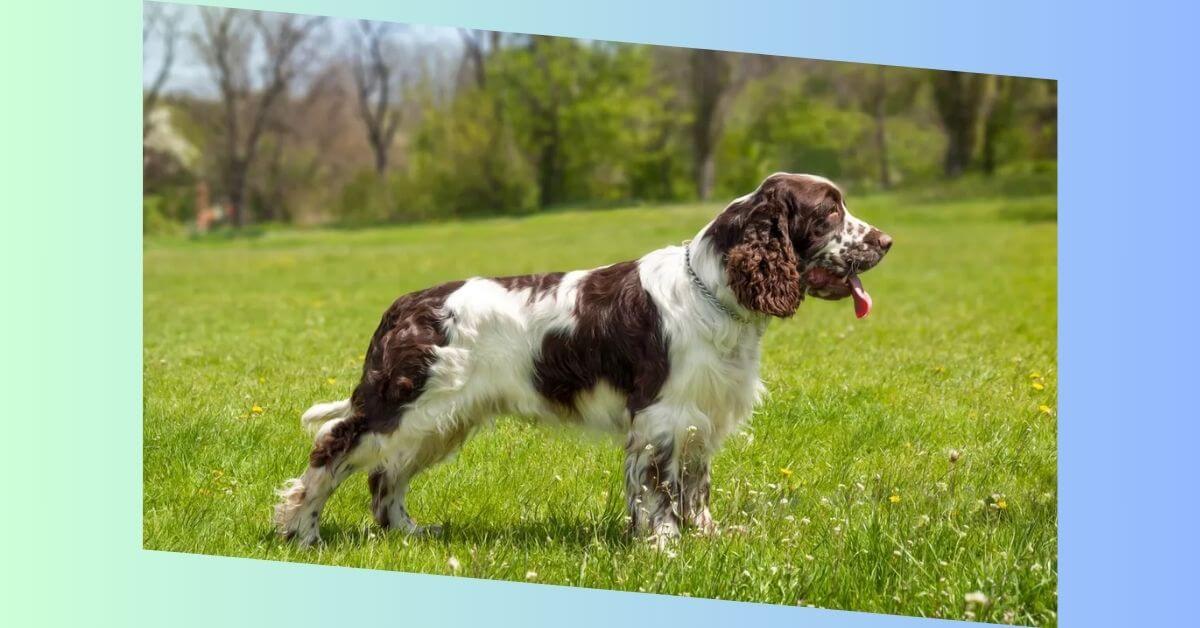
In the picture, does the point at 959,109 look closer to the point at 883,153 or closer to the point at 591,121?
the point at 883,153

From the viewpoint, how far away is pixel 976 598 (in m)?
4.47

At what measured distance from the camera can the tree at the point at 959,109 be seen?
11.2 m

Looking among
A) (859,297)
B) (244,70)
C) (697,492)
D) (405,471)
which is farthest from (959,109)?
(405,471)

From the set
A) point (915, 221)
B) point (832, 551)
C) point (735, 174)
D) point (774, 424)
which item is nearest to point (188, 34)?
point (735, 174)

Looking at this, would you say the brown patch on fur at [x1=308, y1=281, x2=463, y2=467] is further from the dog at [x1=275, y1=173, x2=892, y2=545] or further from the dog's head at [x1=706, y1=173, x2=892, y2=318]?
the dog's head at [x1=706, y1=173, x2=892, y2=318]

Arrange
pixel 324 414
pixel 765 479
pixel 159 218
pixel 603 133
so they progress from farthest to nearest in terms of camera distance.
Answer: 1. pixel 159 218
2. pixel 603 133
3. pixel 765 479
4. pixel 324 414

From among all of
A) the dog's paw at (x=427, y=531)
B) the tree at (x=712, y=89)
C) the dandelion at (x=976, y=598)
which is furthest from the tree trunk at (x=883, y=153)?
the dandelion at (x=976, y=598)

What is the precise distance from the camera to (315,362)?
768cm

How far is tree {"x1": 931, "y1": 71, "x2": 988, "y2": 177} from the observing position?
1120cm

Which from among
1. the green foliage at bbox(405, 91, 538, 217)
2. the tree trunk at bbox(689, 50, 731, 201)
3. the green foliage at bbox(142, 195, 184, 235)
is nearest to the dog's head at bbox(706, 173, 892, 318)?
the tree trunk at bbox(689, 50, 731, 201)

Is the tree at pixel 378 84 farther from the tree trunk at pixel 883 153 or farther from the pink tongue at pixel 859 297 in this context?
the pink tongue at pixel 859 297

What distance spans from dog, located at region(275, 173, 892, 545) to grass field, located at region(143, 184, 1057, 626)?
0.26 meters

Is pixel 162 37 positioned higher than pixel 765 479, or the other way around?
pixel 162 37

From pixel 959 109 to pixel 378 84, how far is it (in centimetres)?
615
